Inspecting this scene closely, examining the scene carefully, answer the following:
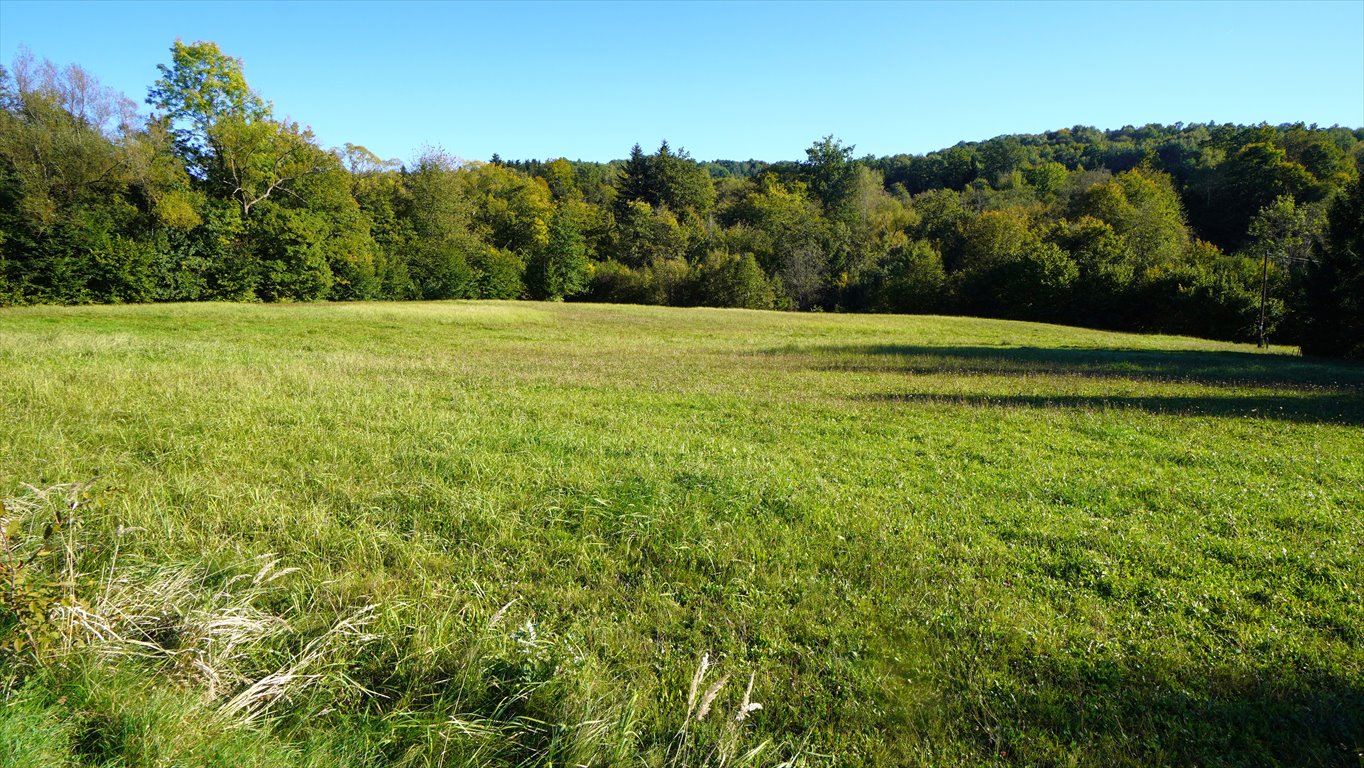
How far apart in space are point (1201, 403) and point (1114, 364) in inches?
365

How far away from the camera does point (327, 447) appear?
8586mm

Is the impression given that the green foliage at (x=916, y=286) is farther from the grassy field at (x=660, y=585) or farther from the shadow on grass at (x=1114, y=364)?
the grassy field at (x=660, y=585)

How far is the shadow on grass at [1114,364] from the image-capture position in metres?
19.4

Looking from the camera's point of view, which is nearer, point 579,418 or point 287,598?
point 287,598

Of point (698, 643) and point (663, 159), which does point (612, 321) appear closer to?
point (698, 643)

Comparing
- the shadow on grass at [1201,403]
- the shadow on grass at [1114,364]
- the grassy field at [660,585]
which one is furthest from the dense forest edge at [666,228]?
the grassy field at [660,585]

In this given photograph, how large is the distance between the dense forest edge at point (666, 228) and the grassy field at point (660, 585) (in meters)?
31.8

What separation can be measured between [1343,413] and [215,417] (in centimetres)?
2120

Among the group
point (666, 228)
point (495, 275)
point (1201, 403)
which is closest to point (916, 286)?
point (666, 228)

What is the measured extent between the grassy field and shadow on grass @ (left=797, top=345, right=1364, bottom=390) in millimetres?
8614

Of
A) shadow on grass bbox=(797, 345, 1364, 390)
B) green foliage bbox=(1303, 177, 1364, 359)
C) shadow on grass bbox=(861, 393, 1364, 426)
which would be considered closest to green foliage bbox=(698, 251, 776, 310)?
shadow on grass bbox=(797, 345, 1364, 390)

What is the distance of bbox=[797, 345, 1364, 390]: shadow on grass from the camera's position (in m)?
19.4

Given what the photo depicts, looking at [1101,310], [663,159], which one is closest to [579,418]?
[1101,310]

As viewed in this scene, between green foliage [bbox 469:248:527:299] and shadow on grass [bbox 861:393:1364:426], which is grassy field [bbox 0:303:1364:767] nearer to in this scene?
shadow on grass [bbox 861:393:1364:426]
